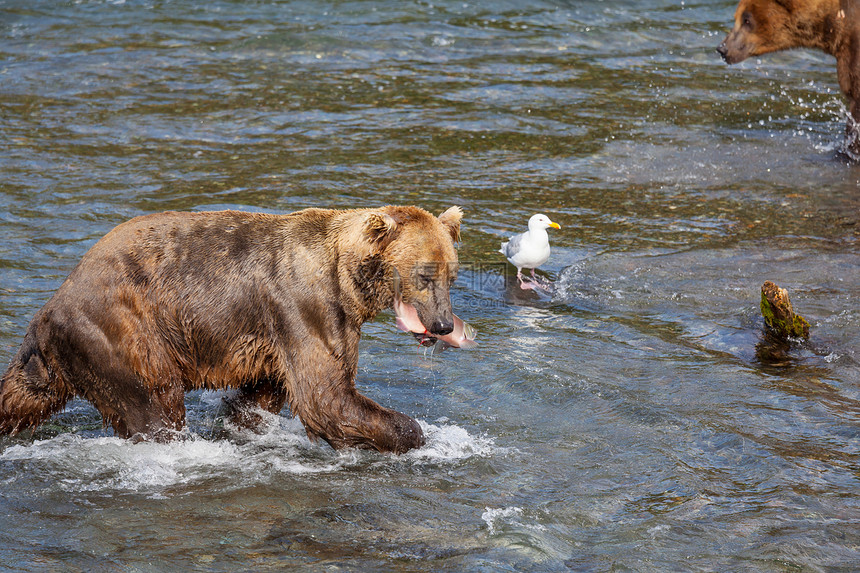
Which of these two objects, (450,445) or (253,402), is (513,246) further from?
(253,402)

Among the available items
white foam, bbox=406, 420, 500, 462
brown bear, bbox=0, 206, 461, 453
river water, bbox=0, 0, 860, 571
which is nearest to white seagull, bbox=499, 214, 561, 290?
river water, bbox=0, 0, 860, 571

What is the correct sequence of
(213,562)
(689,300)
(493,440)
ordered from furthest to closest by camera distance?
(689,300) < (493,440) < (213,562)

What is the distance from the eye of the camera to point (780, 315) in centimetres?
696

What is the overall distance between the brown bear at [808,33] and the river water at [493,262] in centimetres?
81

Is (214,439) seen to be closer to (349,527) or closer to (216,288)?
(216,288)

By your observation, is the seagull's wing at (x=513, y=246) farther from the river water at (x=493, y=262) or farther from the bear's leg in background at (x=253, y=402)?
the bear's leg in background at (x=253, y=402)

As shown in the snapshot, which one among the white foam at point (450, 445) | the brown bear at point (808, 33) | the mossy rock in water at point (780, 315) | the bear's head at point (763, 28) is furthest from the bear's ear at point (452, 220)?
the bear's head at point (763, 28)

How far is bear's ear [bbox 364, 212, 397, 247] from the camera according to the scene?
517 centimetres

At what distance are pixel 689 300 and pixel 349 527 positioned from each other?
413 centimetres

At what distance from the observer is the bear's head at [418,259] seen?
17.1ft

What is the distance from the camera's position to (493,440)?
5840 millimetres

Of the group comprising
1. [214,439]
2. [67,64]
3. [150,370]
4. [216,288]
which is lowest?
[214,439]

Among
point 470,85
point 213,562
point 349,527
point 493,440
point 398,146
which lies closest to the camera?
point 213,562

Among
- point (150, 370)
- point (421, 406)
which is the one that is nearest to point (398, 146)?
point (421, 406)
